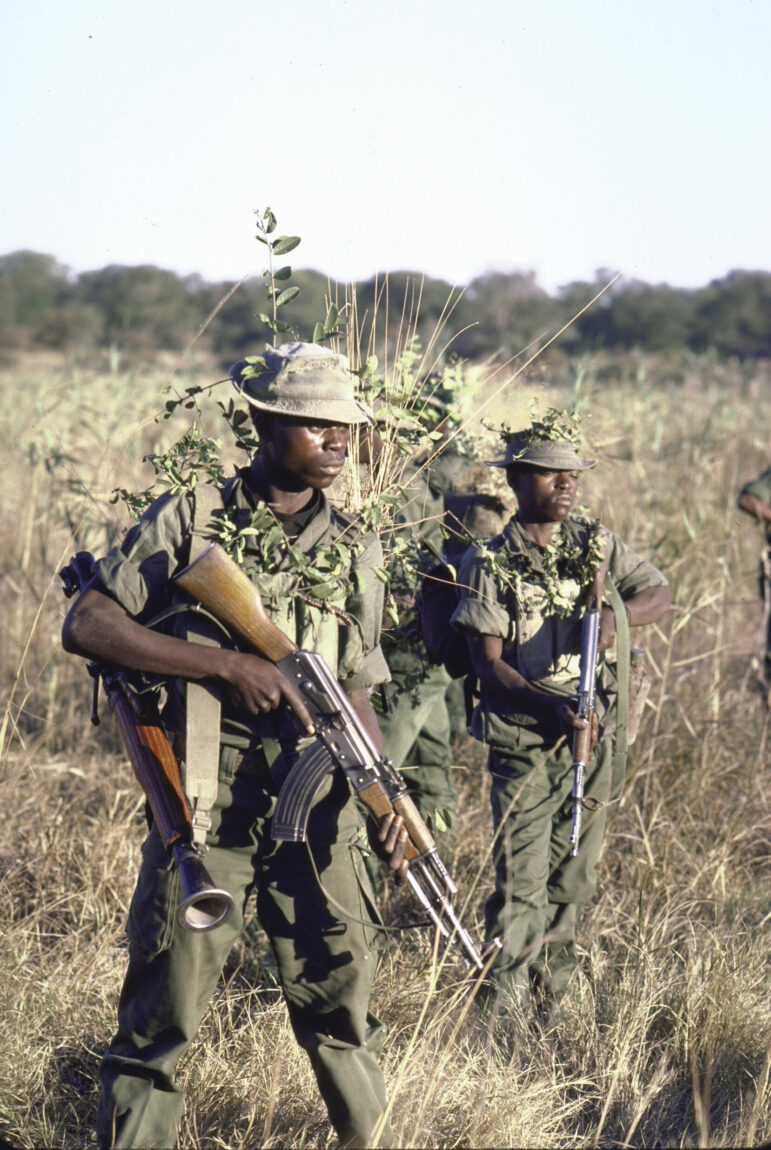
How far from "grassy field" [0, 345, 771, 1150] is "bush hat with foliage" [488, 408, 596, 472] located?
1.84 ft

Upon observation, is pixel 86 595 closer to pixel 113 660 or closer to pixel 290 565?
pixel 113 660

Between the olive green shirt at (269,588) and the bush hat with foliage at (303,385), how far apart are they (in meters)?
0.23

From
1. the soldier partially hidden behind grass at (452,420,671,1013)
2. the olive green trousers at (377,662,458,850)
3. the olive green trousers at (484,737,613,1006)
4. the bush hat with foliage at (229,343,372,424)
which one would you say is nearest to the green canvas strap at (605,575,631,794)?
the soldier partially hidden behind grass at (452,420,671,1013)

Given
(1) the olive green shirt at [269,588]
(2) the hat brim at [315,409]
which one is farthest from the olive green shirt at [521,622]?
(2) the hat brim at [315,409]

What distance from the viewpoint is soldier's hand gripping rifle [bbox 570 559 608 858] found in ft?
12.6

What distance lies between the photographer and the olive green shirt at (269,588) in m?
2.62

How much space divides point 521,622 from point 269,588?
1.47 meters

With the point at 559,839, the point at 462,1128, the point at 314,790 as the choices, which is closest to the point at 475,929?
the point at 559,839

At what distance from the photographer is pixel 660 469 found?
9258 mm

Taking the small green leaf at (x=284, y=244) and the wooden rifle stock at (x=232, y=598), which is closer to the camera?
the wooden rifle stock at (x=232, y=598)

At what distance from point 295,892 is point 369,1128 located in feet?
1.79

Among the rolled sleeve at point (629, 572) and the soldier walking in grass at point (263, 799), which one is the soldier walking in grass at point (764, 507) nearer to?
the rolled sleeve at point (629, 572)

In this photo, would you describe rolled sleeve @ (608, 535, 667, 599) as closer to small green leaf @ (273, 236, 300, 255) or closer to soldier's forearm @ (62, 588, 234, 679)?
small green leaf @ (273, 236, 300, 255)

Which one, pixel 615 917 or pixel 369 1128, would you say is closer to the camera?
pixel 369 1128
